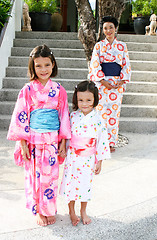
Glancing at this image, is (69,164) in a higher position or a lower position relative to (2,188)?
higher

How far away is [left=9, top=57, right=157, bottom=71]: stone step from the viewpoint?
7008 millimetres

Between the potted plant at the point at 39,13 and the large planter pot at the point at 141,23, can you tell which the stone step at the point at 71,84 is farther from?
the large planter pot at the point at 141,23

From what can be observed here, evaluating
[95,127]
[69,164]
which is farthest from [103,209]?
[95,127]

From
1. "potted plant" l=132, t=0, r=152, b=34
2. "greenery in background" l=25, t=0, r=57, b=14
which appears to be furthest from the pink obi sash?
"potted plant" l=132, t=0, r=152, b=34

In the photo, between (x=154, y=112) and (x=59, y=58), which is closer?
(x=154, y=112)

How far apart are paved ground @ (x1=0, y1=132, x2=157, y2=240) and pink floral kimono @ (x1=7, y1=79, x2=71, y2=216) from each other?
0.19 meters

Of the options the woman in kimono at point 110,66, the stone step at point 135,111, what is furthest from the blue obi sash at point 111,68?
the stone step at point 135,111

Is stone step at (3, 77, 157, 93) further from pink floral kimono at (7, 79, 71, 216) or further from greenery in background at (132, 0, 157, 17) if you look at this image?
greenery in background at (132, 0, 157, 17)

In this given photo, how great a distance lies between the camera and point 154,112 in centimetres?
586

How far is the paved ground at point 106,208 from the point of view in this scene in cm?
245

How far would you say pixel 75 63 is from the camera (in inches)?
282

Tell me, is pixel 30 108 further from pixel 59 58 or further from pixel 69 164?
pixel 59 58

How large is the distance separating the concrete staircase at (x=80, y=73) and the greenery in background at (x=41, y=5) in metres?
1.79

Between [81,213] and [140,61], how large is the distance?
17.2ft
